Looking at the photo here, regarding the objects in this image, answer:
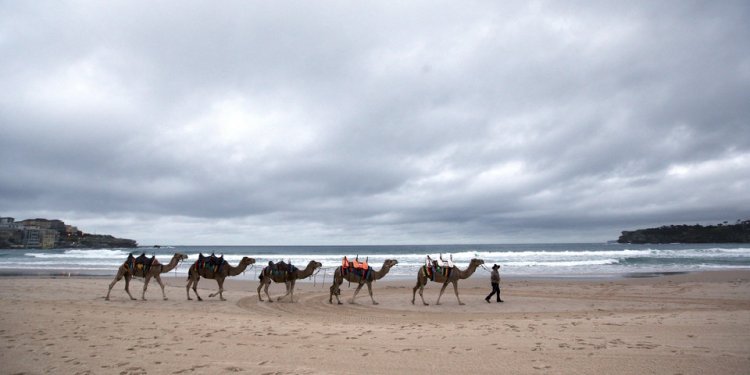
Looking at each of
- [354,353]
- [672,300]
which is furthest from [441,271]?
[354,353]

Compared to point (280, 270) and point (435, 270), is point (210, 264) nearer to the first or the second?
point (280, 270)

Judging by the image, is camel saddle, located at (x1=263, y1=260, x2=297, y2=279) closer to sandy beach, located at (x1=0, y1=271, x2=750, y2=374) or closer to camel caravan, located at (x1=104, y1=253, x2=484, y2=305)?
camel caravan, located at (x1=104, y1=253, x2=484, y2=305)

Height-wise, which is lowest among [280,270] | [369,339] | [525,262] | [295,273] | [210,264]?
[525,262]

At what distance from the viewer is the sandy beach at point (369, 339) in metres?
6.63

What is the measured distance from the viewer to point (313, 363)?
22.4ft

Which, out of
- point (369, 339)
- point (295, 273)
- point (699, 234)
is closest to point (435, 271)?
point (295, 273)

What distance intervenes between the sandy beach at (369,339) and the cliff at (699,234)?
15852cm

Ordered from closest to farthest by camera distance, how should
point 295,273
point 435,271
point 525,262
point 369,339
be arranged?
point 369,339, point 435,271, point 295,273, point 525,262

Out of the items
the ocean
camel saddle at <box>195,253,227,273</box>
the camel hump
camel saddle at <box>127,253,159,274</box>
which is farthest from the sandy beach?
the ocean

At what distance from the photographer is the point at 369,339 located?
880 cm

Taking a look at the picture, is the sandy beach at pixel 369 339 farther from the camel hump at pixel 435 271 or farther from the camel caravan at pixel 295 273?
the camel hump at pixel 435 271

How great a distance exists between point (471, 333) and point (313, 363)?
13.5ft

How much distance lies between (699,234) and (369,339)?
174337mm

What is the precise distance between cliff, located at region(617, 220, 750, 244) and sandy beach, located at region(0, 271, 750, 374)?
15852cm
